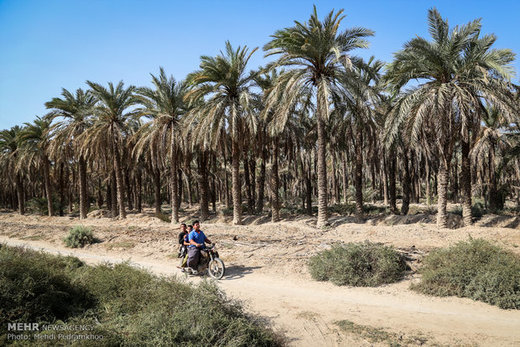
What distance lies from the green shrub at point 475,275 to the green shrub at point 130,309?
14.7 ft

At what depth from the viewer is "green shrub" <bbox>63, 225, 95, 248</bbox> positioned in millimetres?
15383

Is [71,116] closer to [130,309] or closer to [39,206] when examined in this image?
[39,206]

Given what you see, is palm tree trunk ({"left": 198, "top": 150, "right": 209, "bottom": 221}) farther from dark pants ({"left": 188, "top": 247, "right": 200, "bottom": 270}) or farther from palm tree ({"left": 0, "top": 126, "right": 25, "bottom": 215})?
palm tree ({"left": 0, "top": 126, "right": 25, "bottom": 215})

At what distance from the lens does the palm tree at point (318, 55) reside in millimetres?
16156

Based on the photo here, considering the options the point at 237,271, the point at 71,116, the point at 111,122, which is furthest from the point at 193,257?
the point at 71,116

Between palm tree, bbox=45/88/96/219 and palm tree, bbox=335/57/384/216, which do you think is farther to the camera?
palm tree, bbox=45/88/96/219

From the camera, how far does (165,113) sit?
2278cm

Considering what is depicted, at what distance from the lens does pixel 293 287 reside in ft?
27.9

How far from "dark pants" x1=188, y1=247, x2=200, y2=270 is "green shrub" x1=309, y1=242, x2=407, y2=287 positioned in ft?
11.1

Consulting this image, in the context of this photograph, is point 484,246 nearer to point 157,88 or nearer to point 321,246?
point 321,246

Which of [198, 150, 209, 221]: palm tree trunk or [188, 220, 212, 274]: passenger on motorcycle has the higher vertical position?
[198, 150, 209, 221]: palm tree trunk

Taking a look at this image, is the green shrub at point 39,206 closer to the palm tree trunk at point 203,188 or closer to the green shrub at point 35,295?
the palm tree trunk at point 203,188

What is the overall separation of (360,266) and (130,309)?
5.89m

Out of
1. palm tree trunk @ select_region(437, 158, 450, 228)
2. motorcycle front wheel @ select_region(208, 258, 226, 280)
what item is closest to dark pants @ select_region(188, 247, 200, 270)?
motorcycle front wheel @ select_region(208, 258, 226, 280)
